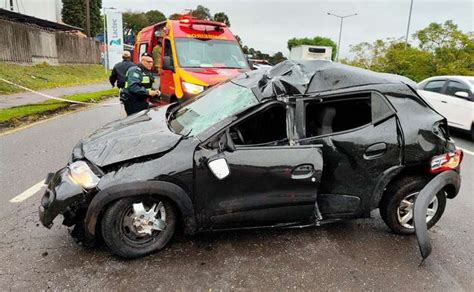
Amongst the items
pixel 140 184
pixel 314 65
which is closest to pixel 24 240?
pixel 140 184

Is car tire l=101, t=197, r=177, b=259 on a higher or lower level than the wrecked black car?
lower

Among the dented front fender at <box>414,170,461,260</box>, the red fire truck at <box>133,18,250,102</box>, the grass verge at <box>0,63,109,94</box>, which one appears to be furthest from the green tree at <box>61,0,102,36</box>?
the dented front fender at <box>414,170,461,260</box>

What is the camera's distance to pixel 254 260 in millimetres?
3393

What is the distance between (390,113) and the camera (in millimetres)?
3695

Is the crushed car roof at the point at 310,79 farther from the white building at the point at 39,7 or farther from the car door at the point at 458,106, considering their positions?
the white building at the point at 39,7

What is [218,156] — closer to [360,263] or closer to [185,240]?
[185,240]

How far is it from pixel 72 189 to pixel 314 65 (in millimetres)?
2606

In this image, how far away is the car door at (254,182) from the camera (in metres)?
3.25

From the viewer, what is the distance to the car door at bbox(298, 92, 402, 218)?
357 cm

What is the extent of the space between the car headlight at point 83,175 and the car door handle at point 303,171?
162 cm

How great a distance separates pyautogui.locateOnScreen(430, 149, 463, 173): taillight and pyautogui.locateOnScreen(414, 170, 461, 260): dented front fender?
0.19ft

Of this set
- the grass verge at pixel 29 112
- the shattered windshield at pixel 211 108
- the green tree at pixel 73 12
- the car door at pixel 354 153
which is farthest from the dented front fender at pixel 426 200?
the green tree at pixel 73 12

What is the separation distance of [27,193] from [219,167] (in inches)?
106

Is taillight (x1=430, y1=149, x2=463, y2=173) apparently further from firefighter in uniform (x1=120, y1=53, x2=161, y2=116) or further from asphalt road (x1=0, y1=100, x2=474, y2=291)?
firefighter in uniform (x1=120, y1=53, x2=161, y2=116)
